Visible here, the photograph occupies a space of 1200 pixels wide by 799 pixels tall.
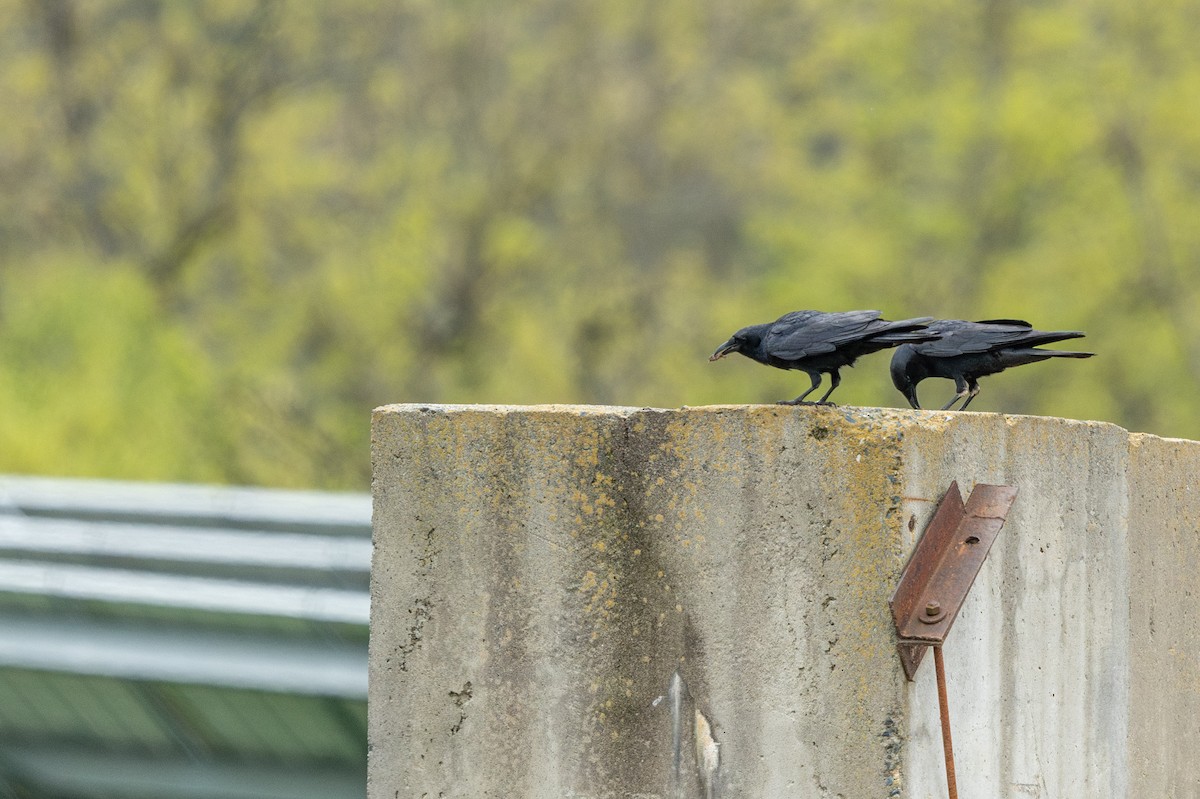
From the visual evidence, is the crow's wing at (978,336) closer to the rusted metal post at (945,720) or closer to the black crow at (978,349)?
the black crow at (978,349)

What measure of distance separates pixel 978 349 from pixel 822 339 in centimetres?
39

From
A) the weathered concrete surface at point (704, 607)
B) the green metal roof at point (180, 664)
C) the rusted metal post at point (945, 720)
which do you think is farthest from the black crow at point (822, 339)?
the green metal roof at point (180, 664)

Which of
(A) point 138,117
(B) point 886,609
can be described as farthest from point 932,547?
(A) point 138,117

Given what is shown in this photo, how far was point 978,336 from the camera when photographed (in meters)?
2.98

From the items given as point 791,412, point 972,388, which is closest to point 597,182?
point 972,388

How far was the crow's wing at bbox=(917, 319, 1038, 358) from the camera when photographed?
9.77ft

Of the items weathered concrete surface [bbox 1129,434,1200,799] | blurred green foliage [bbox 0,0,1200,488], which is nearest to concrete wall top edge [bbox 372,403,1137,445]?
weathered concrete surface [bbox 1129,434,1200,799]

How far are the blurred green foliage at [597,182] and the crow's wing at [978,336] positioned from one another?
12943mm

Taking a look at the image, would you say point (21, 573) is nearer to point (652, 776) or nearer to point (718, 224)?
point (652, 776)

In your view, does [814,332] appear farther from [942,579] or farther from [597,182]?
[597,182]

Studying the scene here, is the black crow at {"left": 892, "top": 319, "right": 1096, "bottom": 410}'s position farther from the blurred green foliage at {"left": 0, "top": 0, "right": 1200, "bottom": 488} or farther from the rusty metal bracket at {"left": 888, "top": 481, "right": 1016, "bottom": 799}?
the blurred green foliage at {"left": 0, "top": 0, "right": 1200, "bottom": 488}

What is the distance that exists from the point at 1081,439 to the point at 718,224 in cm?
1970

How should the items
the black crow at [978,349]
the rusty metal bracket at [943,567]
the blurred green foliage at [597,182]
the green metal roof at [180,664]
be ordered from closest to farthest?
the rusty metal bracket at [943,567], the black crow at [978,349], the green metal roof at [180,664], the blurred green foliage at [597,182]

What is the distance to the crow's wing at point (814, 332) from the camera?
2.76 meters
